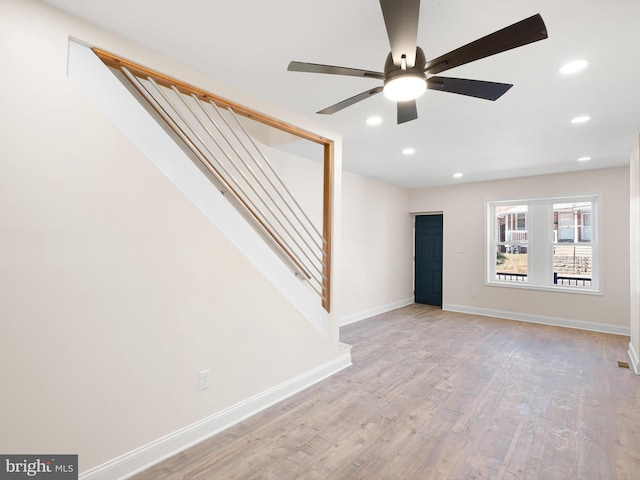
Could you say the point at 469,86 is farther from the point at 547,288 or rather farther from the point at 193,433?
the point at 547,288

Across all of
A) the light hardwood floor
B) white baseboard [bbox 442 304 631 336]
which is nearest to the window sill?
white baseboard [bbox 442 304 631 336]

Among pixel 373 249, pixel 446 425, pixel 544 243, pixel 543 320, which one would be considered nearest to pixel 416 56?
pixel 446 425

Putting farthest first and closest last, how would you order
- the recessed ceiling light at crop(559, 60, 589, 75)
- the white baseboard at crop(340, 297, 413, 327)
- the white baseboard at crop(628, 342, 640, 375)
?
the white baseboard at crop(340, 297, 413, 327), the white baseboard at crop(628, 342, 640, 375), the recessed ceiling light at crop(559, 60, 589, 75)

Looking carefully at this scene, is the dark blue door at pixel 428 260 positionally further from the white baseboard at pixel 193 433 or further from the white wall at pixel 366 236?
the white baseboard at pixel 193 433

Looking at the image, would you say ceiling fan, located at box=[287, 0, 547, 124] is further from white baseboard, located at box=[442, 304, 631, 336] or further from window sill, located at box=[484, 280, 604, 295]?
white baseboard, located at box=[442, 304, 631, 336]

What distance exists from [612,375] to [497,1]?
149 inches

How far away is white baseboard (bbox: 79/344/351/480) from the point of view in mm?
1820

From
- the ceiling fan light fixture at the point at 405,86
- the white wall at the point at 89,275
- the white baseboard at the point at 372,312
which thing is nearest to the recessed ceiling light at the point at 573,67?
the ceiling fan light fixture at the point at 405,86

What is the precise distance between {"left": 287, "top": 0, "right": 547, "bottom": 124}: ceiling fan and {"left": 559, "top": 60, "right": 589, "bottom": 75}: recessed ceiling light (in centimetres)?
75

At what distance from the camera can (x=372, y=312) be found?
596 cm

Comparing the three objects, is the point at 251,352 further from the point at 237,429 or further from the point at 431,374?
the point at 431,374

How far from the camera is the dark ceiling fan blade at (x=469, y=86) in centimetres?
173

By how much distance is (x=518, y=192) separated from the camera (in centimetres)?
579

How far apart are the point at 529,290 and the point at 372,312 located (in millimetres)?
2760
